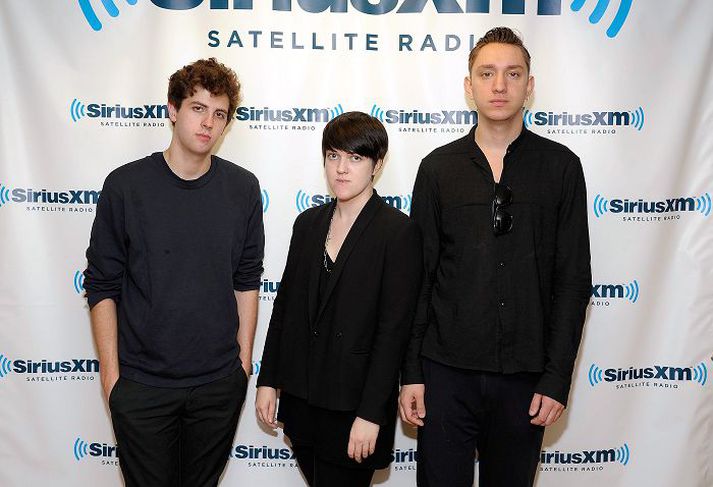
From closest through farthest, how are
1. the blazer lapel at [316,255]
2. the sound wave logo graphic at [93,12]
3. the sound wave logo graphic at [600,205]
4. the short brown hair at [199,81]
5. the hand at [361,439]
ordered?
1. the hand at [361,439]
2. the blazer lapel at [316,255]
3. the short brown hair at [199,81]
4. the sound wave logo graphic at [93,12]
5. the sound wave logo graphic at [600,205]

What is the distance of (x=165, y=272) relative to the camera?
2086 mm

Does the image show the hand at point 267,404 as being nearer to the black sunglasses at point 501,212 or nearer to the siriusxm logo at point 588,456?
the black sunglasses at point 501,212

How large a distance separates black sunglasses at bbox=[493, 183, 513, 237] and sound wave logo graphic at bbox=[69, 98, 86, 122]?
70.6 inches

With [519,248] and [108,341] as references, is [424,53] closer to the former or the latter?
[519,248]

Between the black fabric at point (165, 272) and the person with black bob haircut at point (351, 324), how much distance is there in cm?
26

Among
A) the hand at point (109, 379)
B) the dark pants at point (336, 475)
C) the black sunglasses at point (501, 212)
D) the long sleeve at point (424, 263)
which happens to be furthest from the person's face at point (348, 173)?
the hand at point (109, 379)

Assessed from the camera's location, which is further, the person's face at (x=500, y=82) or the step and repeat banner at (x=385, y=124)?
the step and repeat banner at (x=385, y=124)

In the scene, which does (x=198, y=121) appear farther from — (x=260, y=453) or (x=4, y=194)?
(x=260, y=453)

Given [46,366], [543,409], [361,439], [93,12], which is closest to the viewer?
[361,439]

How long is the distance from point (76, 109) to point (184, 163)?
94 centimetres

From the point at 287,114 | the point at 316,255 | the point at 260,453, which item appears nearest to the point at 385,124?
the point at 287,114

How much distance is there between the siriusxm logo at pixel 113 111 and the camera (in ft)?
9.19

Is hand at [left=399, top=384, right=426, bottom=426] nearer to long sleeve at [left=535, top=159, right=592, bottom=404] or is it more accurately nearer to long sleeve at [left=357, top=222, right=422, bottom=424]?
long sleeve at [left=357, top=222, right=422, bottom=424]

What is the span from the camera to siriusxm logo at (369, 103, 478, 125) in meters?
2.84
